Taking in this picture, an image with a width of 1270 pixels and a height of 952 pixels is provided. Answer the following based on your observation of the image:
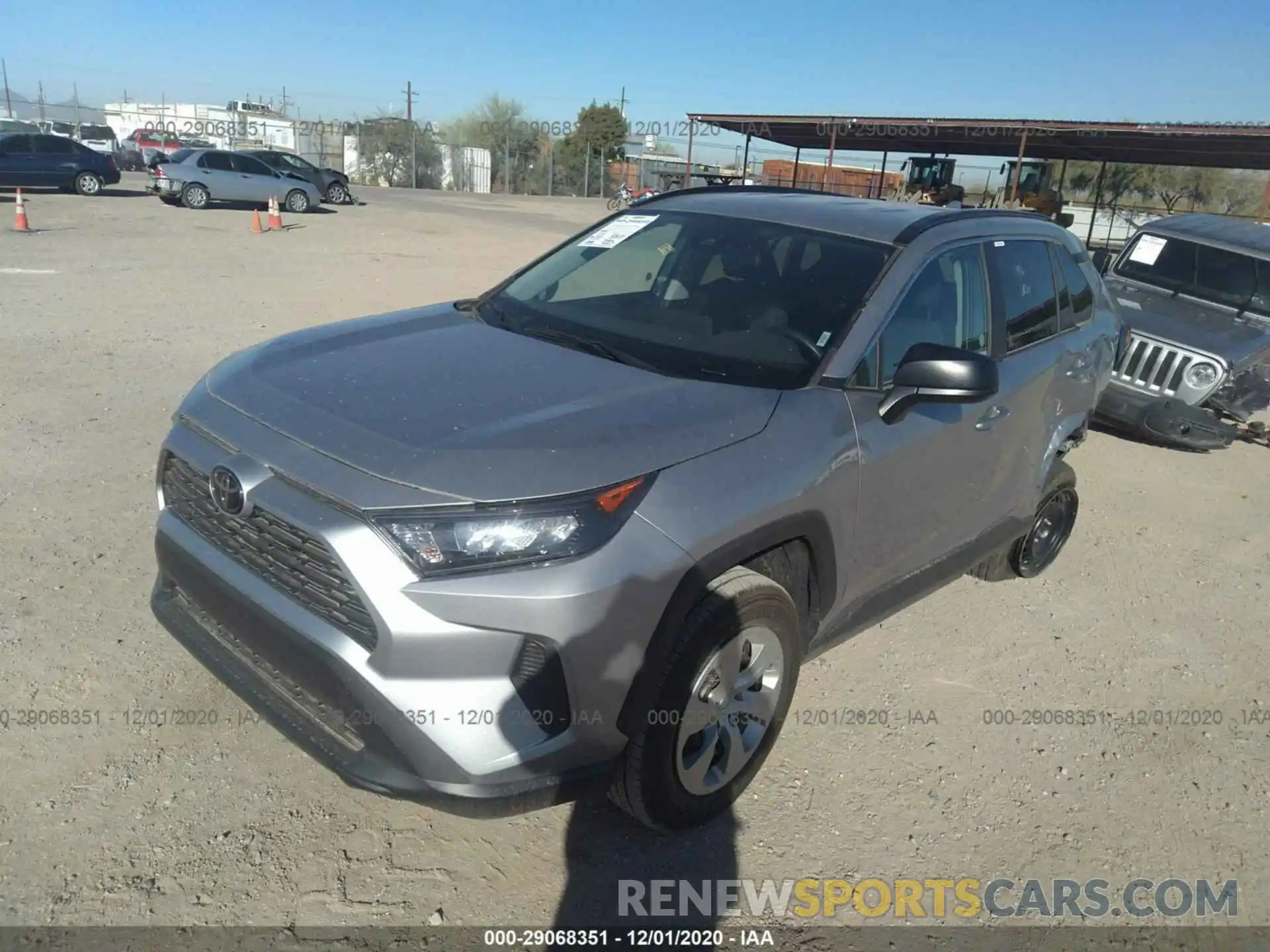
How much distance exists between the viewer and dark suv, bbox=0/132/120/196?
71.5 ft

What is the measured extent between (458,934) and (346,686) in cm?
77

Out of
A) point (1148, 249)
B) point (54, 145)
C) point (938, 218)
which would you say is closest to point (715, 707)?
point (938, 218)

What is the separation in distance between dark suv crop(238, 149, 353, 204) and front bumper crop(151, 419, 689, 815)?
2442 cm

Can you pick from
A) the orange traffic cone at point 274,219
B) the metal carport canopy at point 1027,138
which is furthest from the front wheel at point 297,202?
the metal carport canopy at point 1027,138

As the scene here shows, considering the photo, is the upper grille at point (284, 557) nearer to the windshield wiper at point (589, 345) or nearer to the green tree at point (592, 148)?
the windshield wiper at point (589, 345)

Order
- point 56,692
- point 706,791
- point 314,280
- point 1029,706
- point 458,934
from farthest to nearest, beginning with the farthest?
point 314,280 < point 1029,706 < point 56,692 < point 706,791 < point 458,934

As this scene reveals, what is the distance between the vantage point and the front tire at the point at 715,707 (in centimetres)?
253

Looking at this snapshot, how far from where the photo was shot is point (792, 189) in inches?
178

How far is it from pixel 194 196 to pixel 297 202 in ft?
8.05

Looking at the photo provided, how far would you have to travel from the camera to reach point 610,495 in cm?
236

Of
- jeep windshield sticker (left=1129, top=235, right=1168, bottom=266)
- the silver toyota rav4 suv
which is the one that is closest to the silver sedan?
jeep windshield sticker (left=1129, top=235, right=1168, bottom=266)

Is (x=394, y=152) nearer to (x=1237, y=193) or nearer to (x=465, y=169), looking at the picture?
(x=465, y=169)

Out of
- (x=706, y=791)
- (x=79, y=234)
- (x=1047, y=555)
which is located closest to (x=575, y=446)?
(x=706, y=791)

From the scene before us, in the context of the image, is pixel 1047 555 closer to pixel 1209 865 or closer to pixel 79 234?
pixel 1209 865
